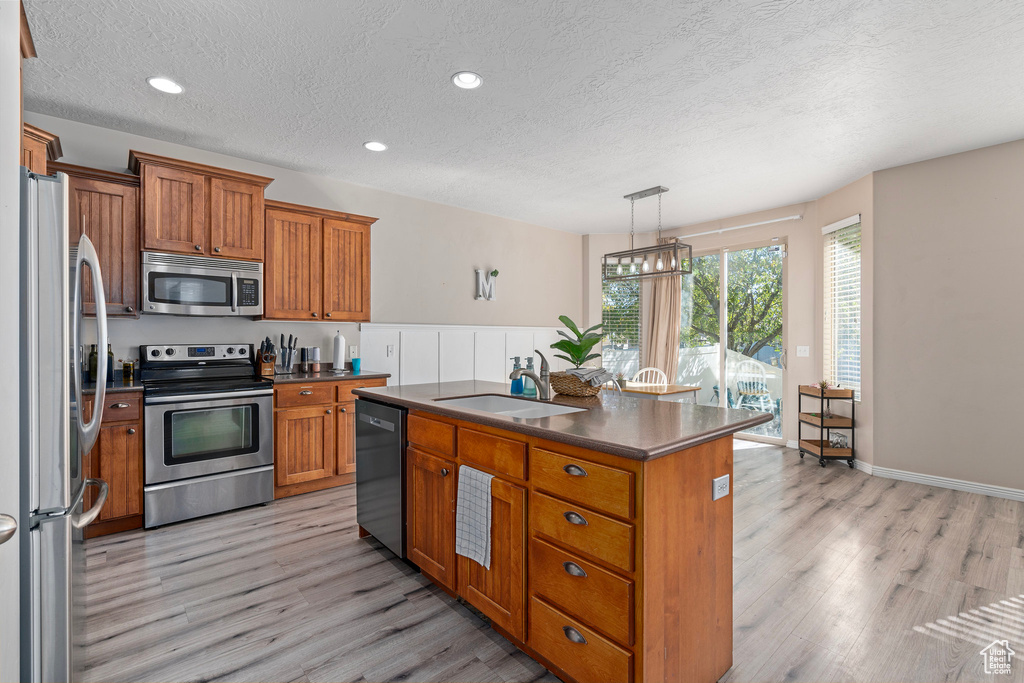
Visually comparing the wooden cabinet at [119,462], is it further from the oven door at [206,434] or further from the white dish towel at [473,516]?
the white dish towel at [473,516]

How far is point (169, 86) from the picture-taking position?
9.07 feet

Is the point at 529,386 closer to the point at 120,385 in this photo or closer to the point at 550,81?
the point at 550,81

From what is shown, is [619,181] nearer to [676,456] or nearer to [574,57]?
[574,57]

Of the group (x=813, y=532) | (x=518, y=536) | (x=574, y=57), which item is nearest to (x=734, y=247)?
(x=813, y=532)

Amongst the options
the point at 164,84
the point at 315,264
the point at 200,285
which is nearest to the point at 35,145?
the point at 164,84

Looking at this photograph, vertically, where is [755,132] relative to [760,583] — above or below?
above

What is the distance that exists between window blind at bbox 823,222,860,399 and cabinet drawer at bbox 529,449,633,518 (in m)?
4.28

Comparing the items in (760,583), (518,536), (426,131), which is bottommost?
(760,583)

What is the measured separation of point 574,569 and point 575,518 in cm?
17

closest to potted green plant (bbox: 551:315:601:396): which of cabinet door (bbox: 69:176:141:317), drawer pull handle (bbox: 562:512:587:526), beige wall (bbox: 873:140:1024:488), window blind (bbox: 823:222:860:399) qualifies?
drawer pull handle (bbox: 562:512:587:526)

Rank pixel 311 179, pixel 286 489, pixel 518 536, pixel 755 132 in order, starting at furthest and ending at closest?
1. pixel 311 179
2. pixel 286 489
3. pixel 755 132
4. pixel 518 536

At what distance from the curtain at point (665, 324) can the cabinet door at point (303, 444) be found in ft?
14.1

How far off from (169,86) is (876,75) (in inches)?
158

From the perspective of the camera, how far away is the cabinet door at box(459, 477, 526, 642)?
5.88 feet
